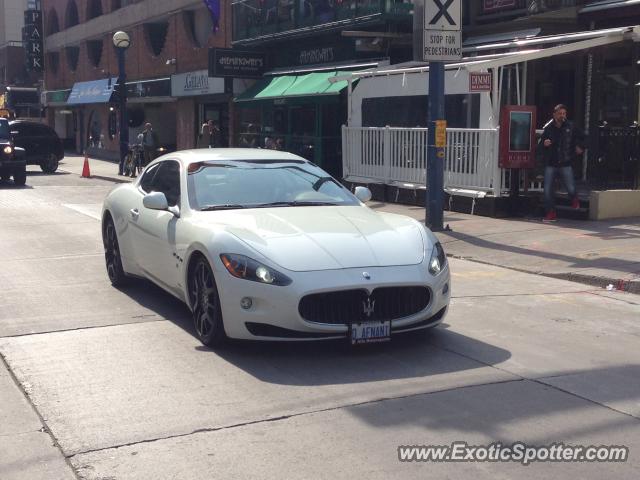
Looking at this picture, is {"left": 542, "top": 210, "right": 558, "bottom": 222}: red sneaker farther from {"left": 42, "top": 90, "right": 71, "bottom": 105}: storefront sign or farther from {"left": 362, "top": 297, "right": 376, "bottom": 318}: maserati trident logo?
{"left": 42, "top": 90, "right": 71, "bottom": 105}: storefront sign

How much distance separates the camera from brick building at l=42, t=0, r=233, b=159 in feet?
108

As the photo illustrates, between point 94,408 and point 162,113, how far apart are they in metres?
35.9

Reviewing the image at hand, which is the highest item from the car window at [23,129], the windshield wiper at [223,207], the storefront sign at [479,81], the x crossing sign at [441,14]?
the x crossing sign at [441,14]

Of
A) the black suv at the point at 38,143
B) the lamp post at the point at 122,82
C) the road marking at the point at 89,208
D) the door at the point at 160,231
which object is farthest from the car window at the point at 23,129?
the door at the point at 160,231

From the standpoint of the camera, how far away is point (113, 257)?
30.0 feet

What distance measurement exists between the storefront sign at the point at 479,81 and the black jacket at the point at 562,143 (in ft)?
4.55

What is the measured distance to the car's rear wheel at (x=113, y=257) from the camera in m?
8.95

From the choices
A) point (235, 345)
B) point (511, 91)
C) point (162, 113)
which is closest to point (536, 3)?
point (511, 91)

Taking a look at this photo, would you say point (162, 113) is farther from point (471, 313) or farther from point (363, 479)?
point (363, 479)

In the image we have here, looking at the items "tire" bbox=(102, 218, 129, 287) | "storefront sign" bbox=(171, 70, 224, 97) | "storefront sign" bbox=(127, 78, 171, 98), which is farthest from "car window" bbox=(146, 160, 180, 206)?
"storefront sign" bbox=(127, 78, 171, 98)

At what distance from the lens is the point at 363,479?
419cm

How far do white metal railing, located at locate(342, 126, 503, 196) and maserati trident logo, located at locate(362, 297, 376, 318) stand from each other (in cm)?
909

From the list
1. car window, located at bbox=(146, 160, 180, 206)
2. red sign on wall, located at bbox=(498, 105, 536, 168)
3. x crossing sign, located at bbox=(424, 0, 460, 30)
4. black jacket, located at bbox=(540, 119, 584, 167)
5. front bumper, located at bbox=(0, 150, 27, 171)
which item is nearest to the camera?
car window, located at bbox=(146, 160, 180, 206)

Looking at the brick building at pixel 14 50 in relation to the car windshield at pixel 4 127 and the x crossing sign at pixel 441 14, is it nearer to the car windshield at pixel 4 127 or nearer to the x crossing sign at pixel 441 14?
the car windshield at pixel 4 127
